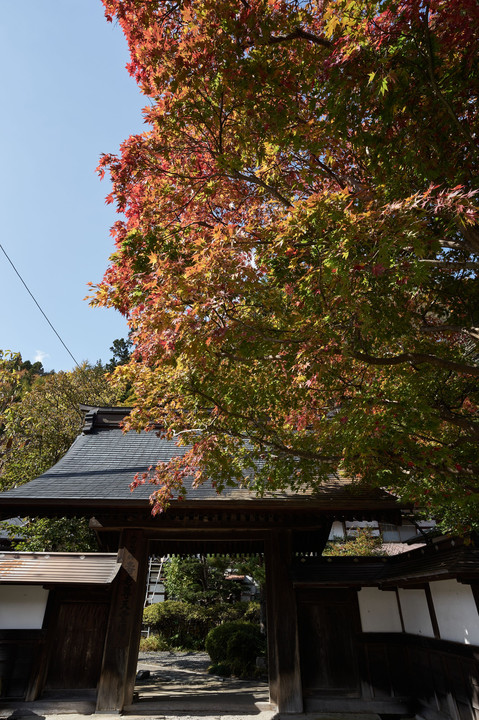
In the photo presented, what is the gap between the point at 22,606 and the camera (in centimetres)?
788

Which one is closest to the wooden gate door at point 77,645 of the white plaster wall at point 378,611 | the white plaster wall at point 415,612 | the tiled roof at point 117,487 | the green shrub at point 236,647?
the tiled roof at point 117,487

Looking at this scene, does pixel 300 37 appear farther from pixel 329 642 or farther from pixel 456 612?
pixel 329 642

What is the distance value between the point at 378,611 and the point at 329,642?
1.17 m

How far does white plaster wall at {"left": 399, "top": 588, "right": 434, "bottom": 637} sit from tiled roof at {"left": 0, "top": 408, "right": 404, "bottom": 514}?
164 cm

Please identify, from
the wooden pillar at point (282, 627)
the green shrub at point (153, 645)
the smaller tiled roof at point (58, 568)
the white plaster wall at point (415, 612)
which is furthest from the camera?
the green shrub at point (153, 645)

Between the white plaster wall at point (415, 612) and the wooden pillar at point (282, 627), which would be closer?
the white plaster wall at point (415, 612)

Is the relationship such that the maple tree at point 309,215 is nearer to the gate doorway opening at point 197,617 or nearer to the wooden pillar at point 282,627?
the wooden pillar at point 282,627

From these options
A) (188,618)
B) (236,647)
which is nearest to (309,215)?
(236,647)

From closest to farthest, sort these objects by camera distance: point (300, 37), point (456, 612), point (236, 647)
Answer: point (300, 37)
point (456, 612)
point (236, 647)

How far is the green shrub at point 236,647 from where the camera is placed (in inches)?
519

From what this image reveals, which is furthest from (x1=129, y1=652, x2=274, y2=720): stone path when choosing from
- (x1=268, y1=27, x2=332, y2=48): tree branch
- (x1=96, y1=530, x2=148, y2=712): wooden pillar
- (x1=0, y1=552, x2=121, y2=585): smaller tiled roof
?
(x1=268, y1=27, x2=332, y2=48): tree branch

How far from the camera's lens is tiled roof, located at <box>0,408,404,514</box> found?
26.1 ft

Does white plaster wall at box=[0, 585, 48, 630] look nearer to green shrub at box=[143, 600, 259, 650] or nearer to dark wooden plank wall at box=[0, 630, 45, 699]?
dark wooden plank wall at box=[0, 630, 45, 699]

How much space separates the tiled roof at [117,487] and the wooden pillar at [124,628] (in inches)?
42.9
